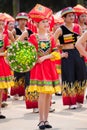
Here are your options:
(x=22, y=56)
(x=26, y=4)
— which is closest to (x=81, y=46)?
(x=22, y=56)

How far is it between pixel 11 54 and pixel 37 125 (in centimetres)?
107

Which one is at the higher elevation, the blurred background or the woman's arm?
the blurred background

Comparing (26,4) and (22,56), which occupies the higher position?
(26,4)

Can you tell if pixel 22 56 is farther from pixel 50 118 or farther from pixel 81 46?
pixel 50 118

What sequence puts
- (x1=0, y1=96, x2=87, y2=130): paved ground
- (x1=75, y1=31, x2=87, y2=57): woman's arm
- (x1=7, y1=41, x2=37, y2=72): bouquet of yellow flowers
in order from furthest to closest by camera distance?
(x1=0, y1=96, x2=87, y2=130): paved ground < (x1=7, y1=41, x2=37, y2=72): bouquet of yellow flowers < (x1=75, y1=31, x2=87, y2=57): woman's arm

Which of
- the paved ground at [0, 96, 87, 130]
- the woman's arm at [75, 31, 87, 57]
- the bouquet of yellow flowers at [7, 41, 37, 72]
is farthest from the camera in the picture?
the paved ground at [0, 96, 87, 130]

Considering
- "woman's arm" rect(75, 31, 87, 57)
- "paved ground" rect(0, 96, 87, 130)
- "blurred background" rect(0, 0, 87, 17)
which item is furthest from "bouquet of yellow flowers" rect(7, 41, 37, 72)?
"blurred background" rect(0, 0, 87, 17)

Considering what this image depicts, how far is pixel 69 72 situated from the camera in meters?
9.09

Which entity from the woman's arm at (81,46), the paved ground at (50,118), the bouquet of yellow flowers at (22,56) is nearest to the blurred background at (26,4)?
the paved ground at (50,118)

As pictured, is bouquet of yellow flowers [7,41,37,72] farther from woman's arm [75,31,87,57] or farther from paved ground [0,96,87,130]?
paved ground [0,96,87,130]

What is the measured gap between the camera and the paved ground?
7551mm

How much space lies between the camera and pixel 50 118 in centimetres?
826

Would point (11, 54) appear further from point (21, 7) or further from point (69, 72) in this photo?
point (21, 7)

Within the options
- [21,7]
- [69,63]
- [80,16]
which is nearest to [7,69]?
[69,63]
